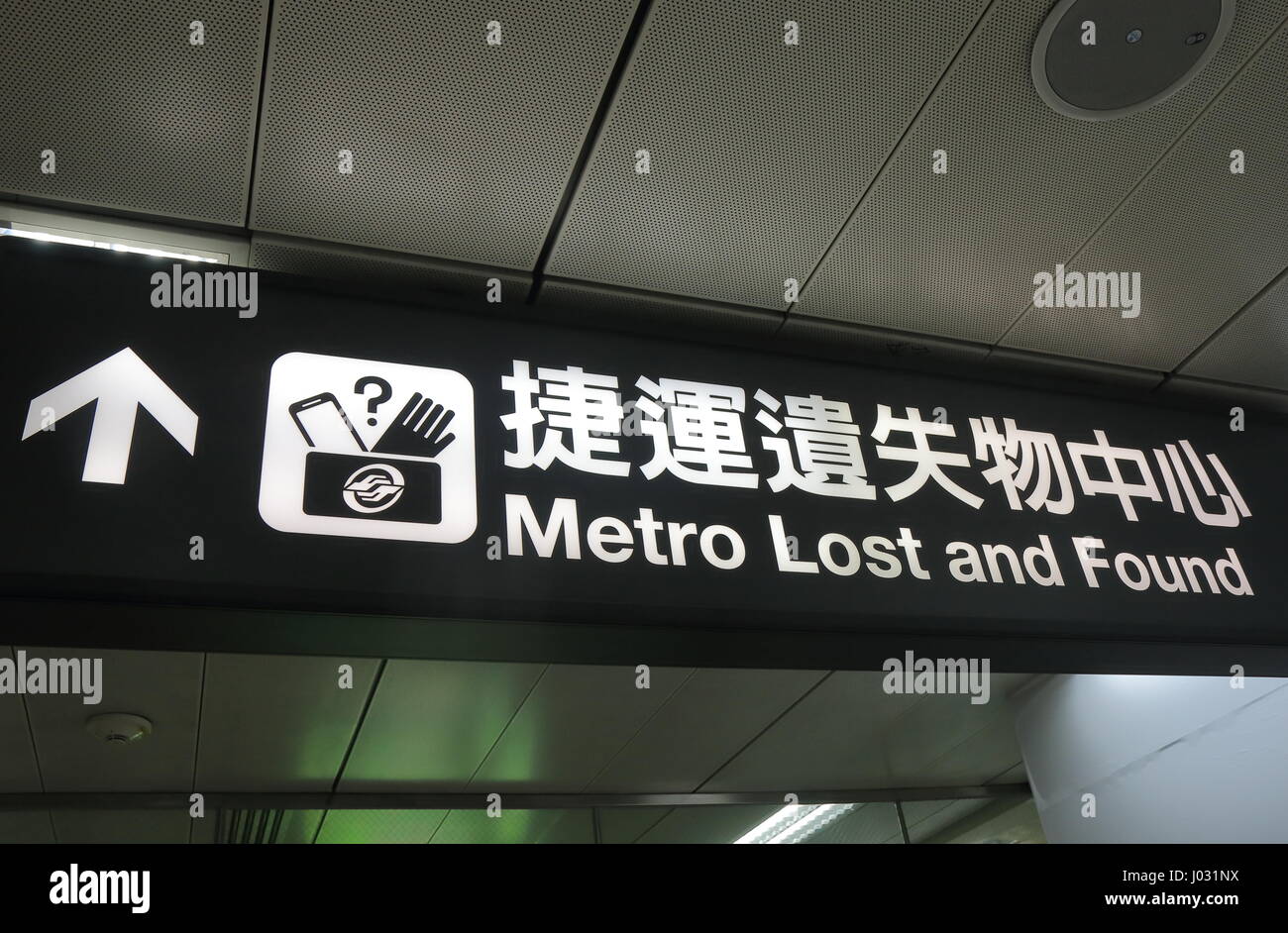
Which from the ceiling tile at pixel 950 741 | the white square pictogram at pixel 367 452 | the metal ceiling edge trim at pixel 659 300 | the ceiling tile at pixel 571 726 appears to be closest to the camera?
the white square pictogram at pixel 367 452

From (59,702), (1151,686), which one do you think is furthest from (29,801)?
(1151,686)

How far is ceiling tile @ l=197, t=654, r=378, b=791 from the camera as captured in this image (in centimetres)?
339

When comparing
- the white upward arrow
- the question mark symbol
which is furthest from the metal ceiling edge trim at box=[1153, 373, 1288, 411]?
the white upward arrow

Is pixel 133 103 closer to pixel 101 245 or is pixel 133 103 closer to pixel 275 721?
pixel 101 245

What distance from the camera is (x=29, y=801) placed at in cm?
407

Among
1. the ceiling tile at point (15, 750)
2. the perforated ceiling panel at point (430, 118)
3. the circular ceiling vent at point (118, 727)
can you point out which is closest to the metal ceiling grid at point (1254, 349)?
the perforated ceiling panel at point (430, 118)

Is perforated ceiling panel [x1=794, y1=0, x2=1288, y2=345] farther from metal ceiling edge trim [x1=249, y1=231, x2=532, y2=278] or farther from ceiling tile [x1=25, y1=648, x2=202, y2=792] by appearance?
ceiling tile [x1=25, y1=648, x2=202, y2=792]

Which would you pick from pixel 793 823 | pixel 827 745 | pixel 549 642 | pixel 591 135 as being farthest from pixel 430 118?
pixel 793 823

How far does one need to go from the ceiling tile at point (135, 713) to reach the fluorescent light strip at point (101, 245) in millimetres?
1403

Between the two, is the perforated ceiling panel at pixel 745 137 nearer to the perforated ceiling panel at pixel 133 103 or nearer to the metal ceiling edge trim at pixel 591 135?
the metal ceiling edge trim at pixel 591 135

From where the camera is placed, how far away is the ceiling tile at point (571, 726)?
11.9 feet

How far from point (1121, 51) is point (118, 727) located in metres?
3.67

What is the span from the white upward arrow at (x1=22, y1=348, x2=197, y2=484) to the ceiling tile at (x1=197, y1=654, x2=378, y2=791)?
1.69 m

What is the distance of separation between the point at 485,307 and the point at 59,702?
7.66 feet
